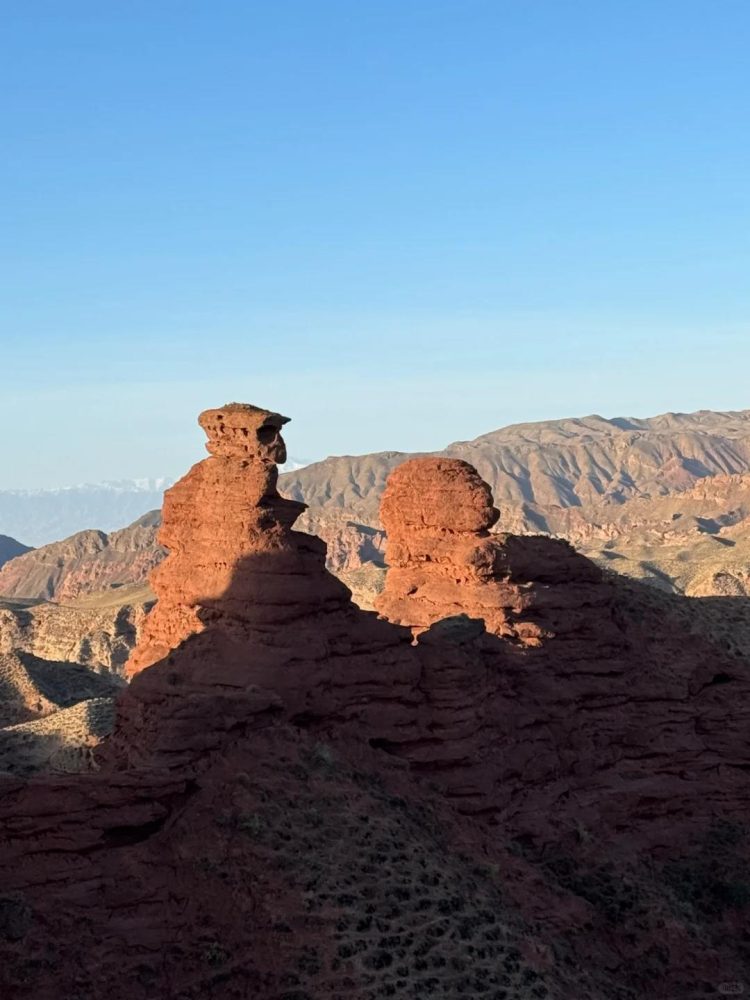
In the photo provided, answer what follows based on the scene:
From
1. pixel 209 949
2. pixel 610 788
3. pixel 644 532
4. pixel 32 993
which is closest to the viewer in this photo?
pixel 32 993

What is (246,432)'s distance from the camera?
31.7 metres

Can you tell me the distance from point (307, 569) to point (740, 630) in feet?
73.2

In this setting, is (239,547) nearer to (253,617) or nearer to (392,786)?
(253,617)

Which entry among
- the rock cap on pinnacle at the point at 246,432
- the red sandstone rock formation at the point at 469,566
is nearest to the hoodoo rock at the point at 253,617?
the rock cap on pinnacle at the point at 246,432

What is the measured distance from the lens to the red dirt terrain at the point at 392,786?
21797 mm

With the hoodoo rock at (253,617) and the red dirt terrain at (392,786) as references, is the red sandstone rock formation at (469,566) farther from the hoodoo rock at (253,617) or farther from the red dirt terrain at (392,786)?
the hoodoo rock at (253,617)

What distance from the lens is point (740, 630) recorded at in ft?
152

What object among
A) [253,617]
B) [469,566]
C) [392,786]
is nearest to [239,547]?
[253,617]

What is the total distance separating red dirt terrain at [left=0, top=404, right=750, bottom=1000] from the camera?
71.5 ft

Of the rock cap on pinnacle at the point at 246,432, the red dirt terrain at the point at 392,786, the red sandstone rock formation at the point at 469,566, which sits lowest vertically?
the red dirt terrain at the point at 392,786

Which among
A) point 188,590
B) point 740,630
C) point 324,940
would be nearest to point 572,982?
point 324,940

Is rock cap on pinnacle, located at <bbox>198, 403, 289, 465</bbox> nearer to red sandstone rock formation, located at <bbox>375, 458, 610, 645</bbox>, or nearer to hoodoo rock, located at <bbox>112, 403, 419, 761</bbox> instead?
hoodoo rock, located at <bbox>112, 403, 419, 761</bbox>

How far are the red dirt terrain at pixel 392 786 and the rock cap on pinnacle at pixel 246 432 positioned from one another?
0.22ft

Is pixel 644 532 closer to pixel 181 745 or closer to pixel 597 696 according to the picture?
pixel 597 696
